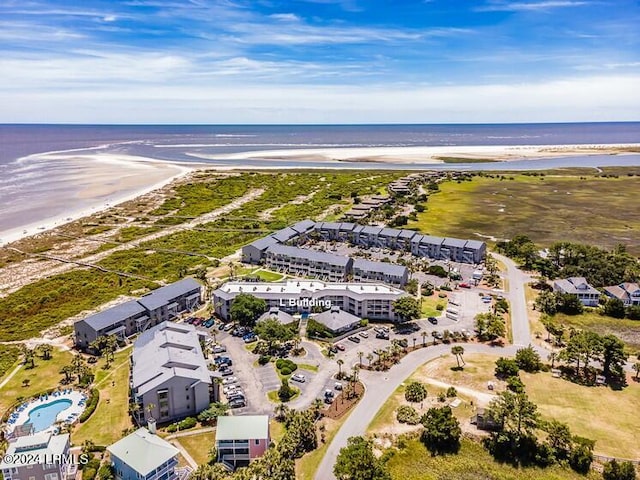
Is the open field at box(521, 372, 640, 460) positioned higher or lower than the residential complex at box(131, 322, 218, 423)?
lower

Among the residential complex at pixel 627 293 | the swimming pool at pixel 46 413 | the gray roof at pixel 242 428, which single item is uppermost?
the residential complex at pixel 627 293

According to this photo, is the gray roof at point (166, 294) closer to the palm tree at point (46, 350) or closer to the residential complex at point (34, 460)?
the palm tree at point (46, 350)

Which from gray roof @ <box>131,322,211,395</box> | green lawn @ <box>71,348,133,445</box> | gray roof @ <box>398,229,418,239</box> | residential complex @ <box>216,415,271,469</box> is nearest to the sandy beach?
green lawn @ <box>71,348,133,445</box>

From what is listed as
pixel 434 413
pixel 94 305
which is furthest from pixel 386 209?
pixel 434 413

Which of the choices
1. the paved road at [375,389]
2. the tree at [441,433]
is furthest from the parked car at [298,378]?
the tree at [441,433]

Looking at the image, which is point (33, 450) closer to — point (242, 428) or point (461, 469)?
point (242, 428)

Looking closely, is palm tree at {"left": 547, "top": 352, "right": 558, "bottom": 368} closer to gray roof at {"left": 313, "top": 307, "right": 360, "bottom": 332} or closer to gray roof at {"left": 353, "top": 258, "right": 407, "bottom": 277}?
gray roof at {"left": 313, "top": 307, "right": 360, "bottom": 332}
